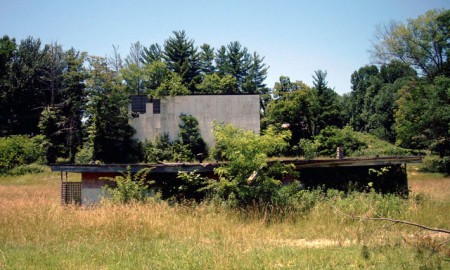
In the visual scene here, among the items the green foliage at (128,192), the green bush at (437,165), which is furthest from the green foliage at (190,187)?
the green bush at (437,165)

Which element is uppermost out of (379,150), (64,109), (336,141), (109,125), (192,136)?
(64,109)

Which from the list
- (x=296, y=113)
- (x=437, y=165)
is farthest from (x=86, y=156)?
(x=437, y=165)

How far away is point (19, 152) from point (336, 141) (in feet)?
106

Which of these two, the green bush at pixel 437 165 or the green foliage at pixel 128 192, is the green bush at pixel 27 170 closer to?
the green foliage at pixel 128 192

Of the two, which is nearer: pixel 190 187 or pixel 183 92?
pixel 190 187

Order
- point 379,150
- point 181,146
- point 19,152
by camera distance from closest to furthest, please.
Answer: point 181,146 < point 19,152 < point 379,150

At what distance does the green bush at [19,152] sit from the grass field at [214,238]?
27.4 meters

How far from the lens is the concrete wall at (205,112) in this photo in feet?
125

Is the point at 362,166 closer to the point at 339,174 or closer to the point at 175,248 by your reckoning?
the point at 339,174

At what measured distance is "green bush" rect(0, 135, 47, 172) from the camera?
37.6 metres

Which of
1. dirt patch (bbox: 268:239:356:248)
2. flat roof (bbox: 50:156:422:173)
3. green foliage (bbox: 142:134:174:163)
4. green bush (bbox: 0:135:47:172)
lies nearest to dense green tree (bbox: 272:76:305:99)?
green foliage (bbox: 142:134:174:163)

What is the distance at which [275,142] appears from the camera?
45.4ft

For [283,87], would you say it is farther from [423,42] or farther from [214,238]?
[214,238]

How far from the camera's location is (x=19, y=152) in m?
39.2
